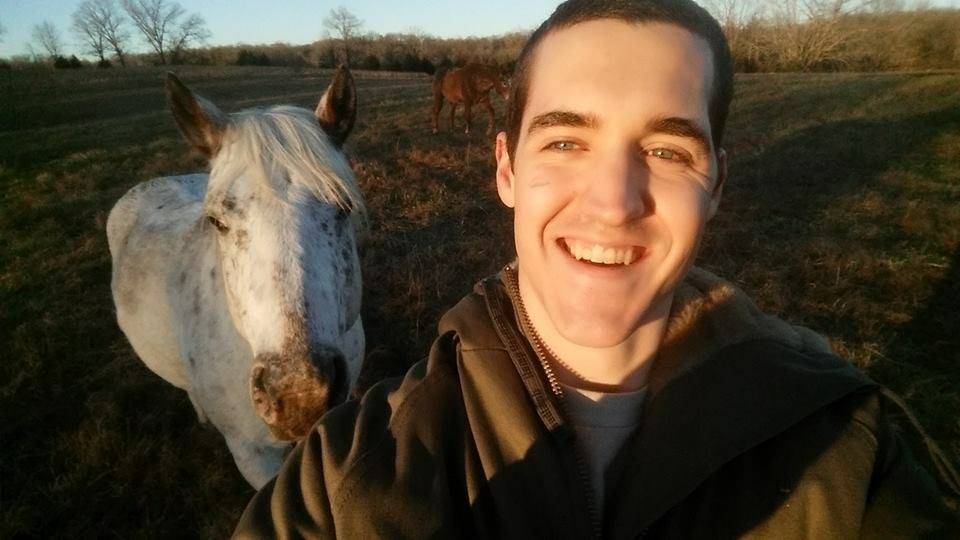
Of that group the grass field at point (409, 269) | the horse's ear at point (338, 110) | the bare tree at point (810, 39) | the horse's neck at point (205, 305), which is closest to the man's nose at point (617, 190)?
the horse's ear at point (338, 110)

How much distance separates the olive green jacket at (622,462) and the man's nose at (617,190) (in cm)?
43

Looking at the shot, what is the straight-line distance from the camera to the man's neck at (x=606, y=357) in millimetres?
1439

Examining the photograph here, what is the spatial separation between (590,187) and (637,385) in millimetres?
651

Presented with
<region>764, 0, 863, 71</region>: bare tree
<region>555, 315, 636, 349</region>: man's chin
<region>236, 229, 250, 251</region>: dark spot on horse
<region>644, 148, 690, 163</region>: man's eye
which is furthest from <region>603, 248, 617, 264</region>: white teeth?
<region>764, 0, 863, 71</region>: bare tree

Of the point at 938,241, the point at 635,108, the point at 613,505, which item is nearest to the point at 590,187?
the point at 635,108

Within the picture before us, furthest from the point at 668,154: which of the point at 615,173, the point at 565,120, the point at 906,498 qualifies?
the point at 906,498

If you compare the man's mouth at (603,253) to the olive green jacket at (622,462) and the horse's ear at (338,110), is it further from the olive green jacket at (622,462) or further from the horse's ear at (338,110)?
the horse's ear at (338,110)

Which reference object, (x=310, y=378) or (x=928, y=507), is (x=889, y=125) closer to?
(x=928, y=507)

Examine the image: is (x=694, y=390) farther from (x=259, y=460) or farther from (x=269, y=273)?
(x=259, y=460)

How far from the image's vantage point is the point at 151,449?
12.0 ft

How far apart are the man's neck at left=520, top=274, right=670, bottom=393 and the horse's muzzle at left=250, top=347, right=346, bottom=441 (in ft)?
2.94

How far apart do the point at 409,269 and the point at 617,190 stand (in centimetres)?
483

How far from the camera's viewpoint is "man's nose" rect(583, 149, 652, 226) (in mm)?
1217

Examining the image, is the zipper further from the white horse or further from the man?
the white horse
